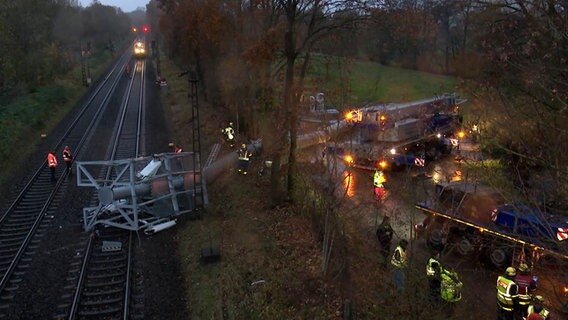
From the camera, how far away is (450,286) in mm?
10664

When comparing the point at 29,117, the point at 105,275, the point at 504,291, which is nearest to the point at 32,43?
the point at 29,117

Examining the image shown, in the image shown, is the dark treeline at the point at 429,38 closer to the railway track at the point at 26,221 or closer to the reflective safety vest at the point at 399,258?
the reflective safety vest at the point at 399,258

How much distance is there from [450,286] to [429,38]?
10.9m

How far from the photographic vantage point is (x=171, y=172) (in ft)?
59.4

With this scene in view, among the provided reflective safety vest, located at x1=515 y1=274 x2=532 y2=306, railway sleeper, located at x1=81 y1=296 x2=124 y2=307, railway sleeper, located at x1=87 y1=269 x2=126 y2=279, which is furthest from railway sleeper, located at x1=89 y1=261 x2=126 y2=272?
reflective safety vest, located at x1=515 y1=274 x2=532 y2=306

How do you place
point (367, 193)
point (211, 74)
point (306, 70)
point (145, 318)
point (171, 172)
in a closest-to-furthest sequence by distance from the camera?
1. point (145, 318)
2. point (306, 70)
3. point (171, 172)
4. point (367, 193)
5. point (211, 74)

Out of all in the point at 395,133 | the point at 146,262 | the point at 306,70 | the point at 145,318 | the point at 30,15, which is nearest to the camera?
the point at 145,318

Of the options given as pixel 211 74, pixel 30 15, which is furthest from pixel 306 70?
pixel 30 15

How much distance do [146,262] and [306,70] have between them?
751cm

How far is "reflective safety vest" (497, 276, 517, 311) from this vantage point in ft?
33.6

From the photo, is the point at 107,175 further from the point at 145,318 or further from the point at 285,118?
the point at 145,318

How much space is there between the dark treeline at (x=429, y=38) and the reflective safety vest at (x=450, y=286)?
250cm

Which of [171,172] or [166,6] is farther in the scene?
[166,6]

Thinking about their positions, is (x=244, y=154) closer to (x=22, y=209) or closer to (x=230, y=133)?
(x=230, y=133)
